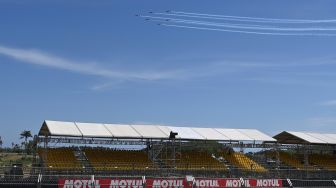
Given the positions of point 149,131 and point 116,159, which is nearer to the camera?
point 149,131

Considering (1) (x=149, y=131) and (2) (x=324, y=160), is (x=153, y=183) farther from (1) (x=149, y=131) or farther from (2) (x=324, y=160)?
(2) (x=324, y=160)

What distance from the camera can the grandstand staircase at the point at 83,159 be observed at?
36.2 m

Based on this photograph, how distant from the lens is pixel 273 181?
2806 centimetres

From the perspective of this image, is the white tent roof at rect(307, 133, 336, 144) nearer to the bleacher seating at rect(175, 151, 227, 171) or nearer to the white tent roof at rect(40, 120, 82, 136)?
the bleacher seating at rect(175, 151, 227, 171)

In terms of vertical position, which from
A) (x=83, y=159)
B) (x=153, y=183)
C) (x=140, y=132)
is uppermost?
(x=140, y=132)

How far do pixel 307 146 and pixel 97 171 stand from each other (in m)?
23.3

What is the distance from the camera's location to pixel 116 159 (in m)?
40.9

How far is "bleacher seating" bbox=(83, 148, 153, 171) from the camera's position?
38.2 m

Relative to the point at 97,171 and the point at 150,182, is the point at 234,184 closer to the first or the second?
the point at 150,182

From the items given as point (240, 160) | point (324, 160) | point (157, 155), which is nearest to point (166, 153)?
point (157, 155)

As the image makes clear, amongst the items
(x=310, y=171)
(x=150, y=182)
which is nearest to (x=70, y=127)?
(x=150, y=182)

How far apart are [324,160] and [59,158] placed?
28.8 m

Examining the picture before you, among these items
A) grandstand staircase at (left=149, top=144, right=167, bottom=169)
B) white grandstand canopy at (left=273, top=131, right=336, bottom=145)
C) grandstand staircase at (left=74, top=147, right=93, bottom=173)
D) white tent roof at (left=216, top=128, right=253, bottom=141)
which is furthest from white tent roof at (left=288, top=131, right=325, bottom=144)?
grandstand staircase at (left=74, top=147, right=93, bottom=173)

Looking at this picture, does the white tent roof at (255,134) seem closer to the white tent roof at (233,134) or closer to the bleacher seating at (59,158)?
the white tent roof at (233,134)
